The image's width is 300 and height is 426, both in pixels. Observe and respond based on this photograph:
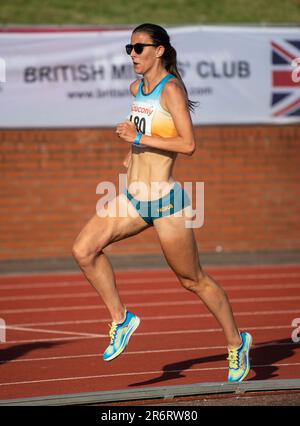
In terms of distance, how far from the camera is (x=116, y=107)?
13.6m

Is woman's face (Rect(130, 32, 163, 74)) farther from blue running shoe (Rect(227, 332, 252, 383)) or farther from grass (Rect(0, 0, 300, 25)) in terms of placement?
grass (Rect(0, 0, 300, 25))

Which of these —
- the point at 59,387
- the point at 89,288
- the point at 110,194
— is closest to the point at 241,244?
the point at 110,194

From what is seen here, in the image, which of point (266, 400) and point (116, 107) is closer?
point (266, 400)

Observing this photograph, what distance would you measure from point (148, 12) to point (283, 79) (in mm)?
4655

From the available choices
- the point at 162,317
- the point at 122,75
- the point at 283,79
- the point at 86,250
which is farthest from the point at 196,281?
the point at 283,79

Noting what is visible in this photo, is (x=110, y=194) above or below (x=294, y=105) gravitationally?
below

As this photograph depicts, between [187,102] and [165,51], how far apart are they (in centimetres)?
44

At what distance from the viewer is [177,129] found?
236 inches

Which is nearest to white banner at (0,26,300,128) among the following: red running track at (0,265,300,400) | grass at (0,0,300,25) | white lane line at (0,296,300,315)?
red running track at (0,265,300,400)

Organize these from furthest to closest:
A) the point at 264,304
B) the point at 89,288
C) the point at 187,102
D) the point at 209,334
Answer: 1. the point at 89,288
2. the point at 264,304
3. the point at 209,334
4. the point at 187,102

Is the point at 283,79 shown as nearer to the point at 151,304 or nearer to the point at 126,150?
the point at 126,150

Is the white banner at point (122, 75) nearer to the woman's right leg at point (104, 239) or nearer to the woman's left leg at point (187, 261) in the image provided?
the woman's right leg at point (104, 239)

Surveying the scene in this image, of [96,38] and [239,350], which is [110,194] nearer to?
[96,38]

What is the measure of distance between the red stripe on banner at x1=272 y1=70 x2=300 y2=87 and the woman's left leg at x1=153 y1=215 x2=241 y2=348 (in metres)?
8.14
